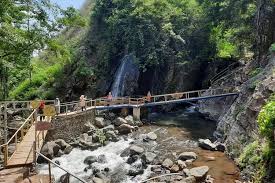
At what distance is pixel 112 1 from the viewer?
1433 inches

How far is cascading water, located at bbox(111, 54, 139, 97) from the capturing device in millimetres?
33125

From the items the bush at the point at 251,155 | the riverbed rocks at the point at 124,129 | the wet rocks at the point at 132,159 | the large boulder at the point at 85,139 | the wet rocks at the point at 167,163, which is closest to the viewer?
the bush at the point at 251,155

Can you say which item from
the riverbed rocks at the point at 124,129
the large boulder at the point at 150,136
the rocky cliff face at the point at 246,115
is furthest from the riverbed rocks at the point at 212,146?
the riverbed rocks at the point at 124,129

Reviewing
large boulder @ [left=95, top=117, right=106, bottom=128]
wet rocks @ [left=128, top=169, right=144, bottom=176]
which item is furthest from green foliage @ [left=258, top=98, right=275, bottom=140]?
large boulder @ [left=95, top=117, right=106, bottom=128]

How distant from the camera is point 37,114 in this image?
72.4 ft

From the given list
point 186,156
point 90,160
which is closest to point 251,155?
point 186,156

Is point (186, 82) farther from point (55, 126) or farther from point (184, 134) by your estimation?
point (55, 126)

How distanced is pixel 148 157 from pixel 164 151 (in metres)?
2.11

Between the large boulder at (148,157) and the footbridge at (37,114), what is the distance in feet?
18.0

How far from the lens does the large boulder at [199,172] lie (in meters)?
16.4

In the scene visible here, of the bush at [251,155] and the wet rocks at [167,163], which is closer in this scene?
the bush at [251,155]

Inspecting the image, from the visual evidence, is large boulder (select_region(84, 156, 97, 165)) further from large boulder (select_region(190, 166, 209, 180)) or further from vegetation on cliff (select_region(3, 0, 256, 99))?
vegetation on cliff (select_region(3, 0, 256, 99))

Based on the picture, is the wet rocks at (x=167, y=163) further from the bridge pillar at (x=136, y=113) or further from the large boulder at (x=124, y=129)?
the bridge pillar at (x=136, y=113)

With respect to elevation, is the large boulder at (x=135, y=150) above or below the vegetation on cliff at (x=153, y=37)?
below
